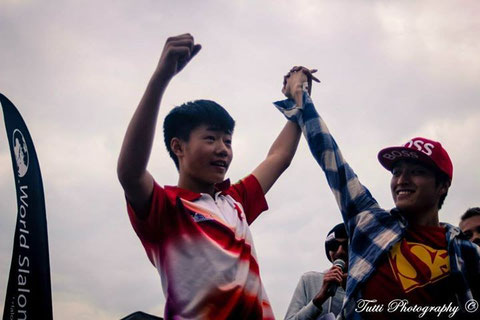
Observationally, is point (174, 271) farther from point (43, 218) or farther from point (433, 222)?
point (43, 218)

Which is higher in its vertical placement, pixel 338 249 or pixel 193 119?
pixel 193 119

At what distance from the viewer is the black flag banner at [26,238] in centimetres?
356

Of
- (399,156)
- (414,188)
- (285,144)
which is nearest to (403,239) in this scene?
(414,188)

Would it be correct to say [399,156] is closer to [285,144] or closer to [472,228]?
[285,144]

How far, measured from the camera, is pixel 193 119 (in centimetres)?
272

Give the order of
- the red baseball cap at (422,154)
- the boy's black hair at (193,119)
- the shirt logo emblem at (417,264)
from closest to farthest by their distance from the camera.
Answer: the boy's black hair at (193,119)
the shirt logo emblem at (417,264)
the red baseball cap at (422,154)

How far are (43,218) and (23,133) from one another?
83cm

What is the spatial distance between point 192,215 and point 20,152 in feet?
8.26

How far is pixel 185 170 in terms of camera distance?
8.75 ft

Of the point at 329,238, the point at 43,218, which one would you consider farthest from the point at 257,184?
the point at 43,218

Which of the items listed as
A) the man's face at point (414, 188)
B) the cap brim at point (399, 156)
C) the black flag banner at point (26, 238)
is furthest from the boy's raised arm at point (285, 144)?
the black flag banner at point (26, 238)

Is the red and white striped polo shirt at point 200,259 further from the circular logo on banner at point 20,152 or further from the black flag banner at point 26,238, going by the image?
the circular logo on banner at point 20,152

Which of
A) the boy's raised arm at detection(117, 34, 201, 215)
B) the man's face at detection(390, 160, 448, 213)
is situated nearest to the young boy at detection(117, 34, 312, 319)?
the boy's raised arm at detection(117, 34, 201, 215)

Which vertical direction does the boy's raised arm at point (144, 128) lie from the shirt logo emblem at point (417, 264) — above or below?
above
